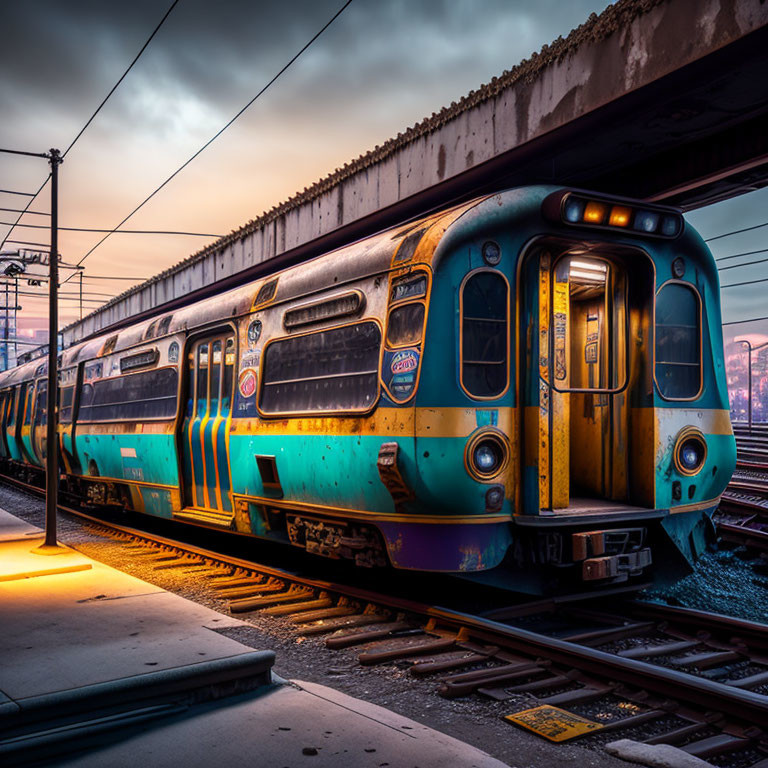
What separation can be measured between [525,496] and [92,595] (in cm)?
357

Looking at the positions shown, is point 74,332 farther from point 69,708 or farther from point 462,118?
point 69,708

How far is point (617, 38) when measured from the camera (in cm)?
895

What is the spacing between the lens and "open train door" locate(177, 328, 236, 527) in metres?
8.80

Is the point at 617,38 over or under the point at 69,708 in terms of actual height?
over

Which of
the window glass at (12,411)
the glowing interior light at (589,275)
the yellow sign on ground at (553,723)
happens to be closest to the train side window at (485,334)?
the glowing interior light at (589,275)

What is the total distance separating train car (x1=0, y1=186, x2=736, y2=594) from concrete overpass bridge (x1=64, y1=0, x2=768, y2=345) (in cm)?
274

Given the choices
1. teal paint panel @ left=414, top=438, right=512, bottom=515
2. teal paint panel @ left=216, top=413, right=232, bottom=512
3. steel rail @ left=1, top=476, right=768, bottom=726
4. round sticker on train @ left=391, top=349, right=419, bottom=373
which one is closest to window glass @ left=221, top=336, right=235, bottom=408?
teal paint panel @ left=216, top=413, right=232, bottom=512

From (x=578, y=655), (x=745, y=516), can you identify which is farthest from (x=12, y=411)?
(x=578, y=655)

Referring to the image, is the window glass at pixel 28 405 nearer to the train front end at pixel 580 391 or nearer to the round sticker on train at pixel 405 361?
the round sticker on train at pixel 405 361

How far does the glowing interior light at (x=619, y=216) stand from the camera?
6.27 meters

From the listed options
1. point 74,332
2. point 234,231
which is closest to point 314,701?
point 234,231

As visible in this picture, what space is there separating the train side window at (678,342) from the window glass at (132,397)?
596 cm

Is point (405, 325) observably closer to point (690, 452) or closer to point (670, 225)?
point (670, 225)

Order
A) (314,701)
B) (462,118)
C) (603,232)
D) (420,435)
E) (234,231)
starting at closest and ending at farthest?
(314,701) → (420,435) → (603,232) → (462,118) → (234,231)
